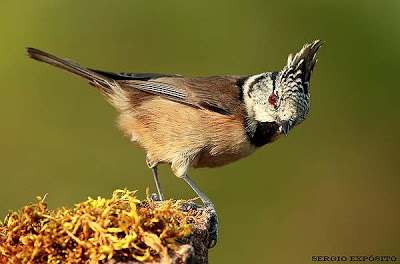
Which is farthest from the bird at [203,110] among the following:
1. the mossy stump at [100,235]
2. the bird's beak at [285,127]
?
the mossy stump at [100,235]

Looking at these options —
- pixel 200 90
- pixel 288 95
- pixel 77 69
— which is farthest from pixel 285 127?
pixel 77 69

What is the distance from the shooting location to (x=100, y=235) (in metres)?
2.50

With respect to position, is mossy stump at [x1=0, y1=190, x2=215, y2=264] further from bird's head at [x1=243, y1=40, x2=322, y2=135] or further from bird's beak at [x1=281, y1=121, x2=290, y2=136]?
bird's head at [x1=243, y1=40, x2=322, y2=135]

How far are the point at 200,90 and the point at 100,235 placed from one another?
2.77m

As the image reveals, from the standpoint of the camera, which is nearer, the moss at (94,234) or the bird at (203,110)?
the moss at (94,234)

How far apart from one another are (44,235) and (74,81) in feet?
13.4

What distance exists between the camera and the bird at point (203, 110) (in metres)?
4.75

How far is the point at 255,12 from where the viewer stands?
6.75 metres

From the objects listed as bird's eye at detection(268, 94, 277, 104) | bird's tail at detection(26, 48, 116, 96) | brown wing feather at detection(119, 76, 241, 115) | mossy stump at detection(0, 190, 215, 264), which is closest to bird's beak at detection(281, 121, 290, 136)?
bird's eye at detection(268, 94, 277, 104)

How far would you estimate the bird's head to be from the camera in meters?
4.68

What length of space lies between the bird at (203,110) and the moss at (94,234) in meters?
1.94

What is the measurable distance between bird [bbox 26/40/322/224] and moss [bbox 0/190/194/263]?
1.94 metres

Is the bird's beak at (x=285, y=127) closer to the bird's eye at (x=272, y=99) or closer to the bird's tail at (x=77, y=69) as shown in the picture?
the bird's eye at (x=272, y=99)

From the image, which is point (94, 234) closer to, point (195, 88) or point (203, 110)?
point (203, 110)
